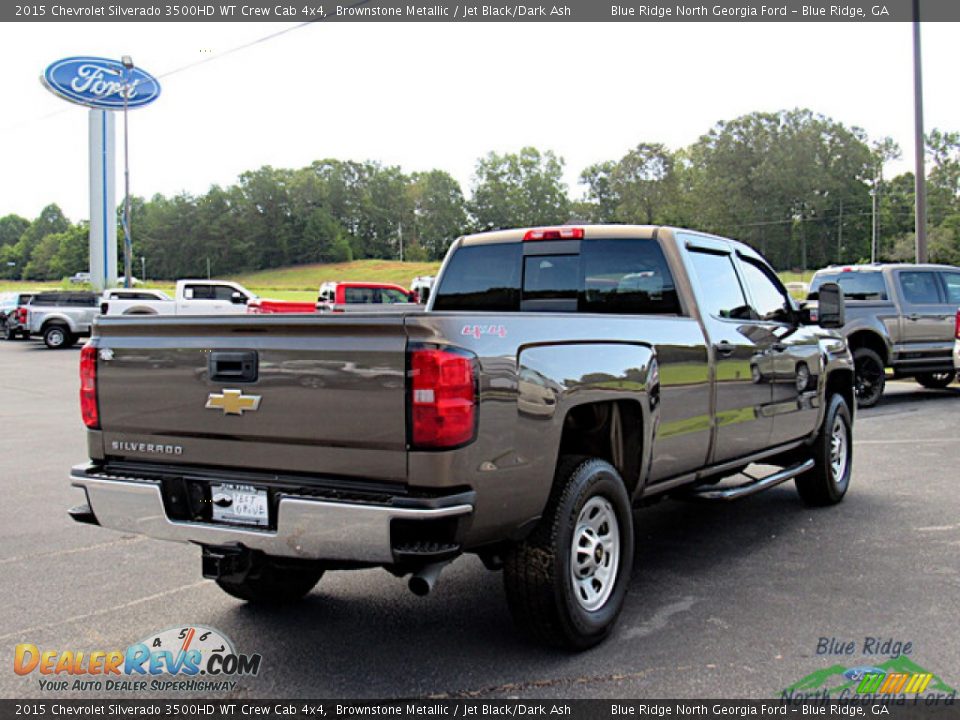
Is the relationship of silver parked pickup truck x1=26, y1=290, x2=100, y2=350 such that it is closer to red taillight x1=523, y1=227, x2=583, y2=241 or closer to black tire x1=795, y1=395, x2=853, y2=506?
red taillight x1=523, y1=227, x2=583, y2=241

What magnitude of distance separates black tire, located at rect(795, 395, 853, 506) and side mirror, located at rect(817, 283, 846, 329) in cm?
72

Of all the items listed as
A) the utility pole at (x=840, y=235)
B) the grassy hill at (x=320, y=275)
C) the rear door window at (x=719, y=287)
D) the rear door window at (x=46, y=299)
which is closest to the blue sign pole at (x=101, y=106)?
the rear door window at (x=46, y=299)

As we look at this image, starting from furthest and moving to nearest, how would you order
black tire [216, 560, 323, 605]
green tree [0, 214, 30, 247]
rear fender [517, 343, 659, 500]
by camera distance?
1. green tree [0, 214, 30, 247]
2. black tire [216, 560, 323, 605]
3. rear fender [517, 343, 659, 500]

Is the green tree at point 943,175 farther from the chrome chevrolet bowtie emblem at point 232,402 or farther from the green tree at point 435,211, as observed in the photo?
the chrome chevrolet bowtie emblem at point 232,402

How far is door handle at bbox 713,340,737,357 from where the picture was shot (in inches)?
205

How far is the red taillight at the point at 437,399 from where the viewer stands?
129 inches

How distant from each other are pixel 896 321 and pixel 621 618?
10.5 m

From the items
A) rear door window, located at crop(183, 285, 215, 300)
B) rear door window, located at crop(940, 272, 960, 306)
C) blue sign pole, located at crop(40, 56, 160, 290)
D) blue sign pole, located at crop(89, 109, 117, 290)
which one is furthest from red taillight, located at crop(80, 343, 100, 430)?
Result: blue sign pole, located at crop(89, 109, 117, 290)

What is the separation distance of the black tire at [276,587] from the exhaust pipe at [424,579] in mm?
1290

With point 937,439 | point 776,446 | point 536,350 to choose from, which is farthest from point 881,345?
point 536,350

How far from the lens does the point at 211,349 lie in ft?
12.2

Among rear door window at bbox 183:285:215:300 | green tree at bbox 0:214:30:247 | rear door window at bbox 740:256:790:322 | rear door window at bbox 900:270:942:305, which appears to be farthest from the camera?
green tree at bbox 0:214:30:247

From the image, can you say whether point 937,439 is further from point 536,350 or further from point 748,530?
point 536,350
